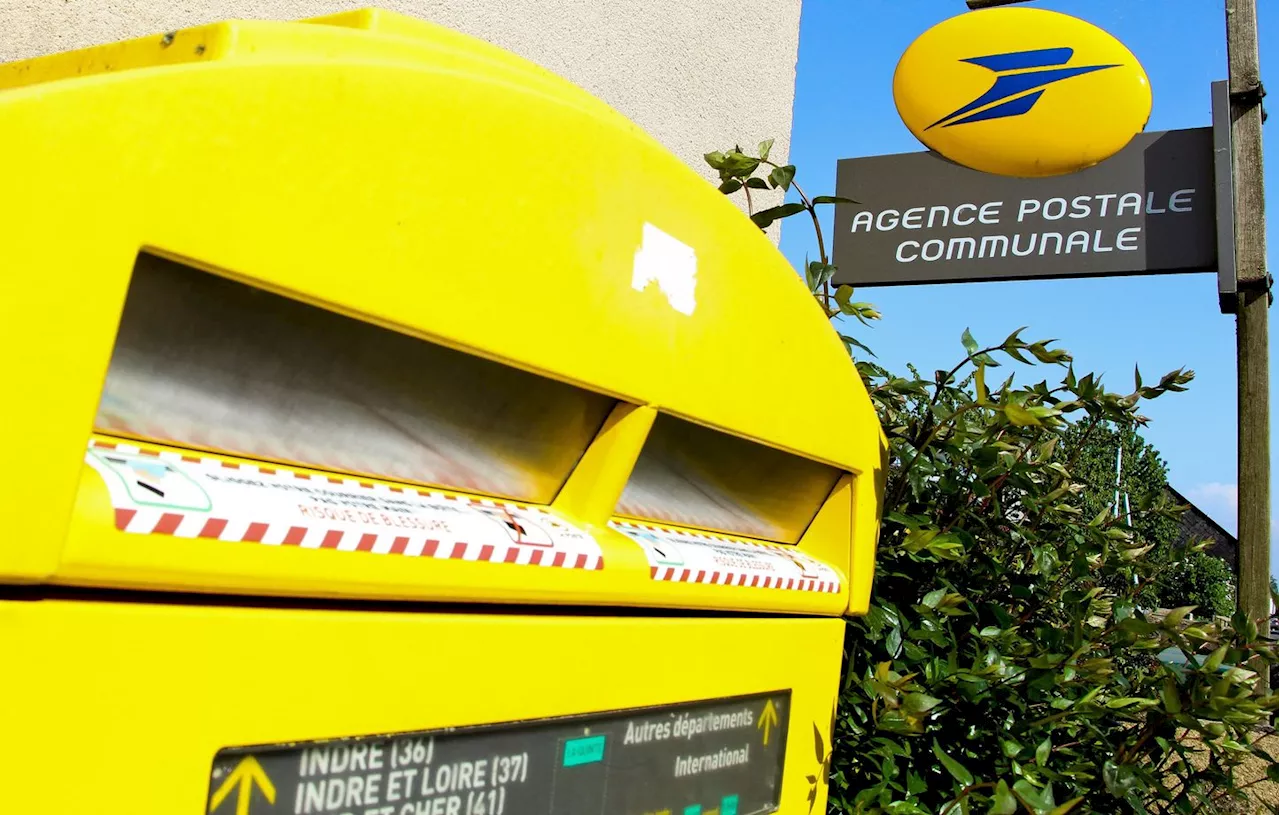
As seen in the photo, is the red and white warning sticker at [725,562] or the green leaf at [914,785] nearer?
the red and white warning sticker at [725,562]

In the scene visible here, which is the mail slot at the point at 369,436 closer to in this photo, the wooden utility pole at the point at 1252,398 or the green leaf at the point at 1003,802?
the green leaf at the point at 1003,802

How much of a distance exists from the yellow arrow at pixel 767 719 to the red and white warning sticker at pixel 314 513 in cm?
58

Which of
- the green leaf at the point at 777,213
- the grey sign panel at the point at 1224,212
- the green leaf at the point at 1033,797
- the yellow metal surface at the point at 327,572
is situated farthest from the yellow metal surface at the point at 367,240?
the grey sign panel at the point at 1224,212

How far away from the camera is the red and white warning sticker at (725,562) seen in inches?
62.7

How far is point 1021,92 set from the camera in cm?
430

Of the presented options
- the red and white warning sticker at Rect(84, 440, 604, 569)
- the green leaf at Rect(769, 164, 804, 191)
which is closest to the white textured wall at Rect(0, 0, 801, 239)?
the green leaf at Rect(769, 164, 804, 191)

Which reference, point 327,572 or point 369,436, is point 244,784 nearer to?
point 327,572

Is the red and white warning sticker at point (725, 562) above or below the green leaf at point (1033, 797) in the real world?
above

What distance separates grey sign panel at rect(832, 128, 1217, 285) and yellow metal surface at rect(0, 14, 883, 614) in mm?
2865

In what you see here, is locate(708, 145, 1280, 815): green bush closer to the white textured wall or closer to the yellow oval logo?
the white textured wall

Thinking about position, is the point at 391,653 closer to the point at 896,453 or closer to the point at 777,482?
the point at 777,482

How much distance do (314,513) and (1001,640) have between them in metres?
1.91

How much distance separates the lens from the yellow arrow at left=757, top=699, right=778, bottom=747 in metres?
1.84

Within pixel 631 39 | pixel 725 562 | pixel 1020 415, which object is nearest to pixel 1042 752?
pixel 1020 415
